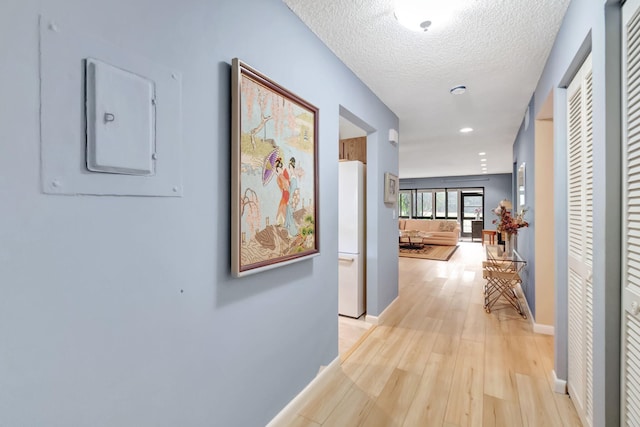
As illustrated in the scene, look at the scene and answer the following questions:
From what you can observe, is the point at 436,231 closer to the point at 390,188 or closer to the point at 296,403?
the point at 390,188

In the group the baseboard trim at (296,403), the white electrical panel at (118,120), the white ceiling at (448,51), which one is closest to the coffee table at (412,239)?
the white ceiling at (448,51)

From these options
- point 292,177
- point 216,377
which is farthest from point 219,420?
point 292,177

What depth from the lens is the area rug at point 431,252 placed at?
7.27 metres

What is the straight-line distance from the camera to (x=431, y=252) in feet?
26.1

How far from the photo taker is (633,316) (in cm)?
106

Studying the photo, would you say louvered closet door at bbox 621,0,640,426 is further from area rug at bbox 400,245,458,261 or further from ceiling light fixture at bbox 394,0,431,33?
area rug at bbox 400,245,458,261

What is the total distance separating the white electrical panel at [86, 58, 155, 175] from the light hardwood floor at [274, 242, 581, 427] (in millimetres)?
1635

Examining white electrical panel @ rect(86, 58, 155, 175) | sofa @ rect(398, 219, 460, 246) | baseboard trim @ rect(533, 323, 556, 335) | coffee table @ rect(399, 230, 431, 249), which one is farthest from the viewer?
sofa @ rect(398, 219, 460, 246)

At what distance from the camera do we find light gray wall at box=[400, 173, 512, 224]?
10.3 metres

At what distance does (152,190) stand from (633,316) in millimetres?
1727

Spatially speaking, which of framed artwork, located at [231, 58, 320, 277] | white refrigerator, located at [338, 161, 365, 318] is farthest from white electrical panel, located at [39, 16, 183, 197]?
white refrigerator, located at [338, 161, 365, 318]

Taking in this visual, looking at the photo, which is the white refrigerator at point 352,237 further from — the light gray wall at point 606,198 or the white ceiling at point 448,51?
the light gray wall at point 606,198

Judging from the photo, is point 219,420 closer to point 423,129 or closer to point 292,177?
point 292,177

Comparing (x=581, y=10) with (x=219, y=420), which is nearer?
(x=219, y=420)
